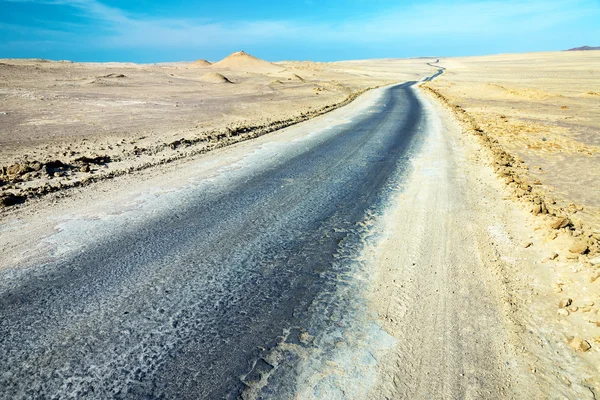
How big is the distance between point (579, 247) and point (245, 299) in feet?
12.0

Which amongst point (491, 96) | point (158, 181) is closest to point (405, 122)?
point (158, 181)

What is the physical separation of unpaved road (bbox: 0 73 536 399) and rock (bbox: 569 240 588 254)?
1.04 meters

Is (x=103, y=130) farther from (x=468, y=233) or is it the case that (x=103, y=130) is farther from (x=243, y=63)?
(x=243, y=63)

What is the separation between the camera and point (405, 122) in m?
14.5

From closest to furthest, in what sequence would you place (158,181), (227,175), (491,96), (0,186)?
1. (0,186)
2. (158,181)
3. (227,175)
4. (491,96)

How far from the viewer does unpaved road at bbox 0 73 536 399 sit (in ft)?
7.57

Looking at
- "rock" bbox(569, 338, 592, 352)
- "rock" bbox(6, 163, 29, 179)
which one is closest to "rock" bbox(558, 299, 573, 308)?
"rock" bbox(569, 338, 592, 352)

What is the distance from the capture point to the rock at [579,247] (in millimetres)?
3873

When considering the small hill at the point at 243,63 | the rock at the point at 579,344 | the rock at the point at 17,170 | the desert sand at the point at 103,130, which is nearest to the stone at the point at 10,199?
the desert sand at the point at 103,130

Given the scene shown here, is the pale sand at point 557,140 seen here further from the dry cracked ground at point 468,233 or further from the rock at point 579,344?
the rock at point 579,344

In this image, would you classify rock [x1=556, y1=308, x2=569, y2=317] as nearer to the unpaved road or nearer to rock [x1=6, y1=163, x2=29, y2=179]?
the unpaved road

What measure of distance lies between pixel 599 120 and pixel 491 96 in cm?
1331

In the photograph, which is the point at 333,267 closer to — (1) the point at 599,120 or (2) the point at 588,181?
(2) the point at 588,181

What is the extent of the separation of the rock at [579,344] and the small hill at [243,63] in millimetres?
78890
